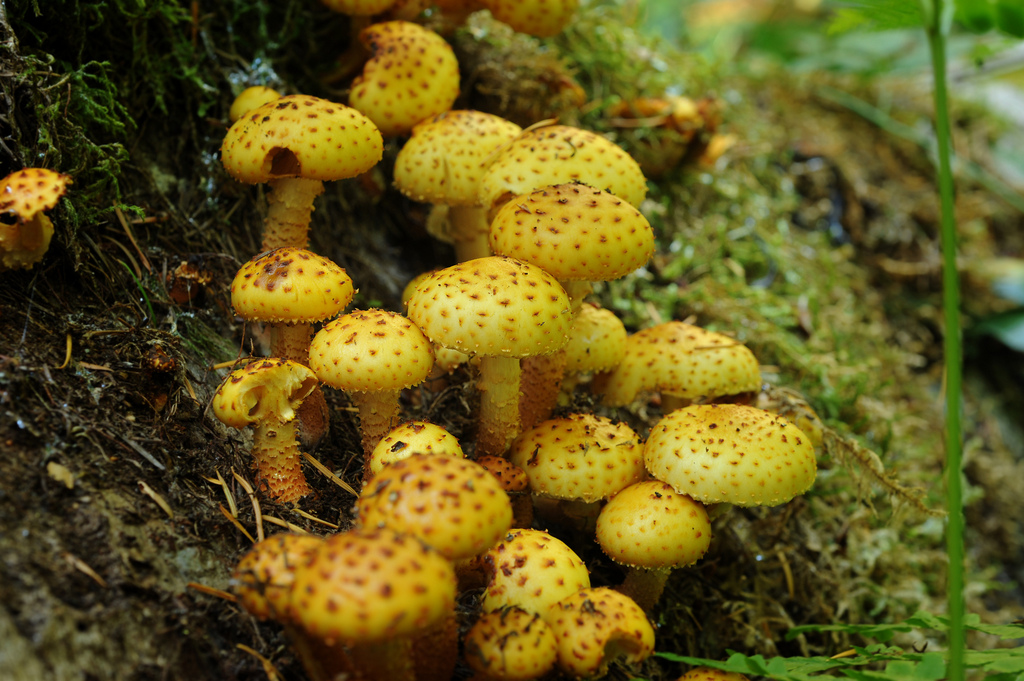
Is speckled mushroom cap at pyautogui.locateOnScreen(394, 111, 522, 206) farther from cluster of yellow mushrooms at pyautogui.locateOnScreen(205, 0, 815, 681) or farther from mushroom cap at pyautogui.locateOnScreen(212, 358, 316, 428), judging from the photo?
mushroom cap at pyautogui.locateOnScreen(212, 358, 316, 428)

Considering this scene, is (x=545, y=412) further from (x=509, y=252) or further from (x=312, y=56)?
(x=312, y=56)

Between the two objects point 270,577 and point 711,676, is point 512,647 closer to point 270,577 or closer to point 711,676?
point 270,577

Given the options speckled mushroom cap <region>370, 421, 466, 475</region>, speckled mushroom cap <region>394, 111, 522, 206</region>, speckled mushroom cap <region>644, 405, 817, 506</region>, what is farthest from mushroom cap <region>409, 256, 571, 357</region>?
speckled mushroom cap <region>394, 111, 522, 206</region>

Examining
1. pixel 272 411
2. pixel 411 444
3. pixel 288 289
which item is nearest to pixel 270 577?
pixel 411 444

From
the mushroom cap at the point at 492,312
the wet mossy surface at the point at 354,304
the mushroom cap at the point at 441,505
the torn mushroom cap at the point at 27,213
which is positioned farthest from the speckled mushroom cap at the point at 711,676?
the torn mushroom cap at the point at 27,213

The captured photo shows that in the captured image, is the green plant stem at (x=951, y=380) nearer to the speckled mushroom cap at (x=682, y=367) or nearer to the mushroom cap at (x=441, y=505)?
the mushroom cap at (x=441, y=505)
